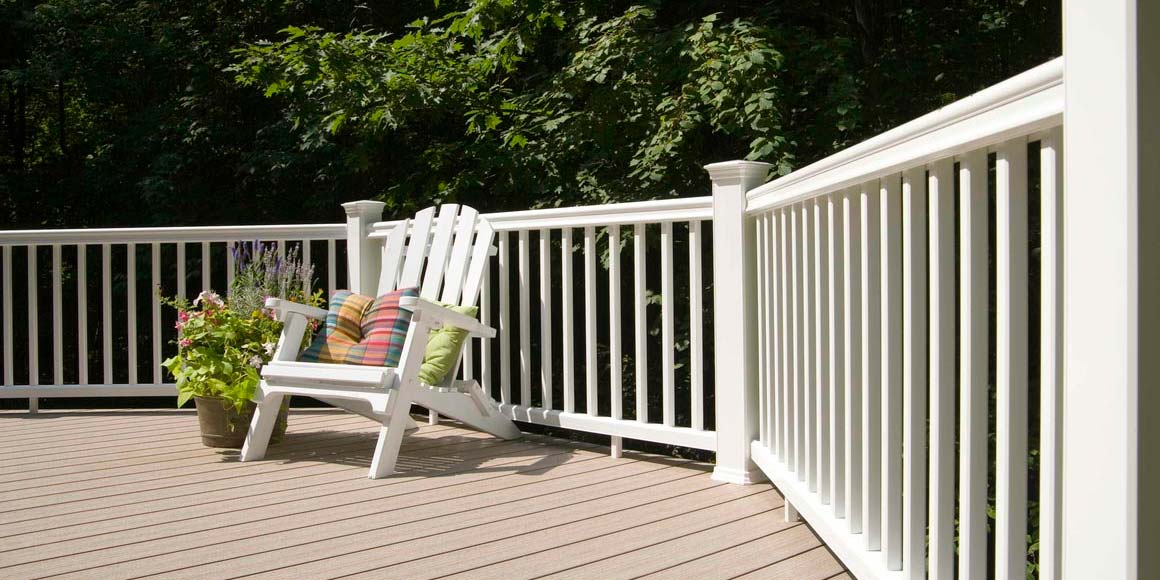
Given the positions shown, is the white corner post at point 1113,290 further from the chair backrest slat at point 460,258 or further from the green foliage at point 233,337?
the green foliage at point 233,337

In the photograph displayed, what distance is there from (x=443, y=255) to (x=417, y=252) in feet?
0.52

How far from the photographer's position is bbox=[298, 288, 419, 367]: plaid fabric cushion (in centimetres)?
354

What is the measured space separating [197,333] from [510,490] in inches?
57.6

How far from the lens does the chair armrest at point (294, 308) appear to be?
11.7ft

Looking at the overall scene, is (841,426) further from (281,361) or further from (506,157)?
(506,157)

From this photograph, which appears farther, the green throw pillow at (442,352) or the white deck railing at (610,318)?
the green throw pillow at (442,352)

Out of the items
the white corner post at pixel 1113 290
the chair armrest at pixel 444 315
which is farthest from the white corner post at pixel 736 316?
the white corner post at pixel 1113 290

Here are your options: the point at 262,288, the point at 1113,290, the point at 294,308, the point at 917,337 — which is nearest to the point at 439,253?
the point at 294,308

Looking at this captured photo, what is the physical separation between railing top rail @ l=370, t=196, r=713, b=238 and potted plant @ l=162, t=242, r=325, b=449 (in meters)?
0.89

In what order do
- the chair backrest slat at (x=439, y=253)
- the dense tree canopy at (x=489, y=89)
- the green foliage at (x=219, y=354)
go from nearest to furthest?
the green foliage at (x=219, y=354), the chair backrest slat at (x=439, y=253), the dense tree canopy at (x=489, y=89)

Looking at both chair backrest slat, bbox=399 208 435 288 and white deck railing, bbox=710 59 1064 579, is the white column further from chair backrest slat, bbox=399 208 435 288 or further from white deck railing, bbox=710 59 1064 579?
white deck railing, bbox=710 59 1064 579

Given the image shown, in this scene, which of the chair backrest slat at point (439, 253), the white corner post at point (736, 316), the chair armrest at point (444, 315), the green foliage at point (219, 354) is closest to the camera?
the white corner post at point (736, 316)

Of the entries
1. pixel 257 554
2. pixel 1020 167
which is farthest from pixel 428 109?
pixel 1020 167

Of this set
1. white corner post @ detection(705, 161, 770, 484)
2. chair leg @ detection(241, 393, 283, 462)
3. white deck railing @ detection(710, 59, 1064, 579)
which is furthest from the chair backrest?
white deck railing @ detection(710, 59, 1064, 579)
